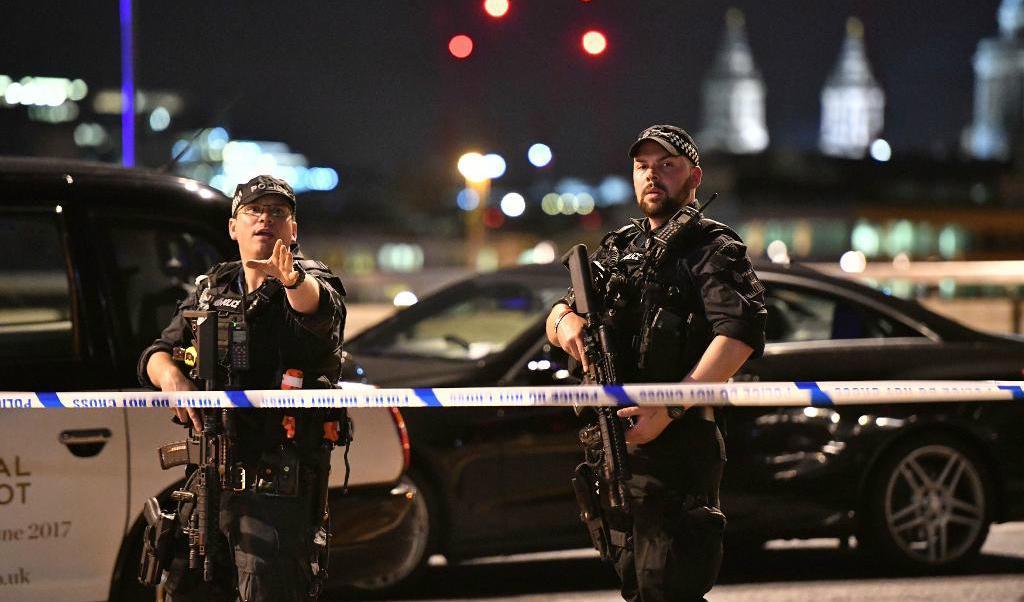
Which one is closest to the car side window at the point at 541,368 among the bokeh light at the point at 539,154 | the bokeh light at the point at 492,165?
the bokeh light at the point at 539,154

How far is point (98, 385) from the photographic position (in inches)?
195

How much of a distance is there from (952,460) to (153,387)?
3861mm

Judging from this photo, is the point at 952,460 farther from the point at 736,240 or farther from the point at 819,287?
the point at 736,240

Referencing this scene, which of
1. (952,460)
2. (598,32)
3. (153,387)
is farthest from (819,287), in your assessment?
(153,387)

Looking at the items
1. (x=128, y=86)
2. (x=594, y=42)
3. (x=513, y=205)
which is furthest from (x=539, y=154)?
(x=513, y=205)

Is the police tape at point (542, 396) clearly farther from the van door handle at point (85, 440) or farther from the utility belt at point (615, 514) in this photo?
the utility belt at point (615, 514)

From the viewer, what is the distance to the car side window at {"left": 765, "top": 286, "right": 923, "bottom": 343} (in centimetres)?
704

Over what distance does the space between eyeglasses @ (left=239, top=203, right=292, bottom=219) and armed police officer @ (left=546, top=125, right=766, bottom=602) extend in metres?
0.85

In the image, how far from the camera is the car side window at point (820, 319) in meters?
7.04

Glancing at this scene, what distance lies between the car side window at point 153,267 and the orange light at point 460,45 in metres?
3.56

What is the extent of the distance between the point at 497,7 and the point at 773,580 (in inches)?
138

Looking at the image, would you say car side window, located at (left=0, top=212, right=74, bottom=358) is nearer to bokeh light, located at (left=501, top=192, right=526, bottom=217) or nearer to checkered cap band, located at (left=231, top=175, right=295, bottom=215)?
checkered cap band, located at (left=231, top=175, right=295, bottom=215)

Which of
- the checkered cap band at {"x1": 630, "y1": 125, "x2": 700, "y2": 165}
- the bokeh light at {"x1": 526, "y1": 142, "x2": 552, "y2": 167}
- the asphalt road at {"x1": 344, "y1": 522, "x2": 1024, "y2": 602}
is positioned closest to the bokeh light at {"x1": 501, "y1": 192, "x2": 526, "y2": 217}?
the bokeh light at {"x1": 526, "y1": 142, "x2": 552, "y2": 167}

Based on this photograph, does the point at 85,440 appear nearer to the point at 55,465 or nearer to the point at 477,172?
the point at 55,465
